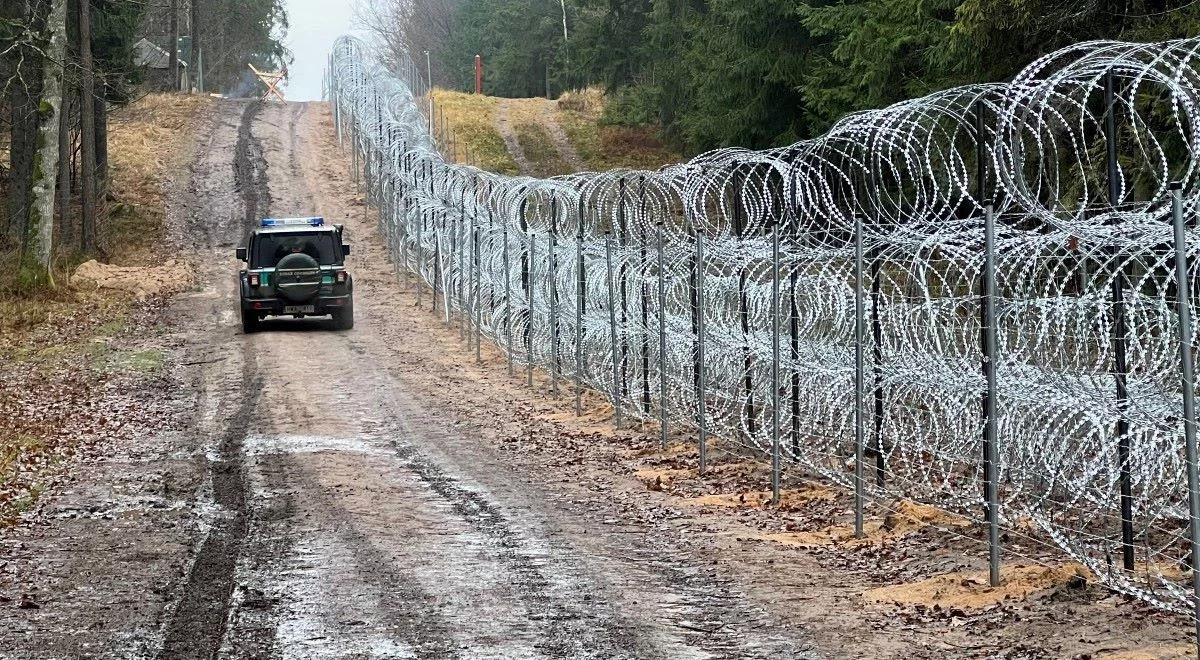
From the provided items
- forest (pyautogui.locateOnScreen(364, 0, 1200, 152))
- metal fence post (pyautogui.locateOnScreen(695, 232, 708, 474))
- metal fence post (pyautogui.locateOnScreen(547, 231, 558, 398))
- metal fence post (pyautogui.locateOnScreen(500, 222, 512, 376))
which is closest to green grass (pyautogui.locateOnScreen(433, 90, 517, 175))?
forest (pyautogui.locateOnScreen(364, 0, 1200, 152))

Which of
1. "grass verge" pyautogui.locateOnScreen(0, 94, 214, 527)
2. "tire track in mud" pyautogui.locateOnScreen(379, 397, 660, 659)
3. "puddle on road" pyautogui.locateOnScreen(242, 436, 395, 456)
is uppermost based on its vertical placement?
"grass verge" pyautogui.locateOnScreen(0, 94, 214, 527)

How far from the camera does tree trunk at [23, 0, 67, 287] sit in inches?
1072

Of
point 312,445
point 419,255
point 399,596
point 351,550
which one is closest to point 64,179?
point 419,255

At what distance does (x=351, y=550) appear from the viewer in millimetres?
9031

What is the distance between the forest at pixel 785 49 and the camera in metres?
20.0

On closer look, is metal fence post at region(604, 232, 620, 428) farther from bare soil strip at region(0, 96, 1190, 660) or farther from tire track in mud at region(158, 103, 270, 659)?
tire track in mud at region(158, 103, 270, 659)

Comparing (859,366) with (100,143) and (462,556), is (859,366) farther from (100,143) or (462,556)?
(100,143)

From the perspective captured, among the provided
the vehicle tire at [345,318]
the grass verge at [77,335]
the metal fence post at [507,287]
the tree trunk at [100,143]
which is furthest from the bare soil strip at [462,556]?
the tree trunk at [100,143]

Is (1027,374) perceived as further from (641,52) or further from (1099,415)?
(641,52)

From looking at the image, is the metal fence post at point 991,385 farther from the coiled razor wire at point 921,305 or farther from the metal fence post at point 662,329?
the metal fence post at point 662,329

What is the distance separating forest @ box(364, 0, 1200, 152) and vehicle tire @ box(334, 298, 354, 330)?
32.8 ft

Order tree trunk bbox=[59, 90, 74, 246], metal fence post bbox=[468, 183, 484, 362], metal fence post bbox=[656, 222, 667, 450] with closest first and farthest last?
1. metal fence post bbox=[656, 222, 667, 450]
2. metal fence post bbox=[468, 183, 484, 362]
3. tree trunk bbox=[59, 90, 74, 246]

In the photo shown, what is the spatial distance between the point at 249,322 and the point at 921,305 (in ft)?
57.6

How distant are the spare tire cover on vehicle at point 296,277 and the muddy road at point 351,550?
4.69 meters
